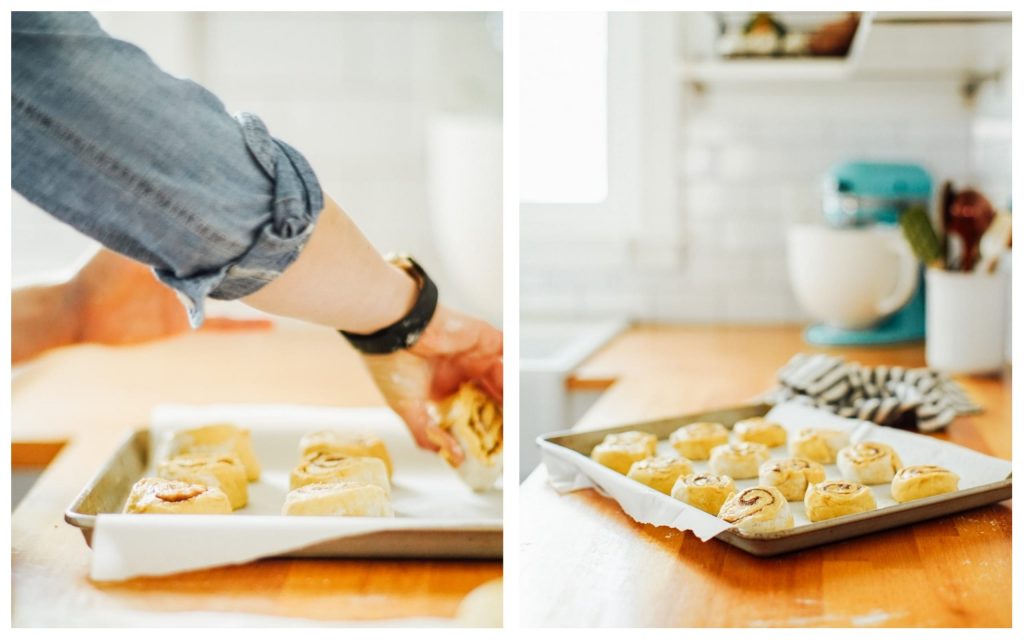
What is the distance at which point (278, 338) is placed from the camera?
1.42 metres

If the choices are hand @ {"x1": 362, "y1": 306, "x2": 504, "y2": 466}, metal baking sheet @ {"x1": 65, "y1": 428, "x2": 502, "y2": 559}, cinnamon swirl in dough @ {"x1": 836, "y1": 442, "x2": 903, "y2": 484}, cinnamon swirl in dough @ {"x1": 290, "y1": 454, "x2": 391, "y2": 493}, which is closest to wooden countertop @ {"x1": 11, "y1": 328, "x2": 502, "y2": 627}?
metal baking sheet @ {"x1": 65, "y1": 428, "x2": 502, "y2": 559}

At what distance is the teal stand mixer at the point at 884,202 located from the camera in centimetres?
172

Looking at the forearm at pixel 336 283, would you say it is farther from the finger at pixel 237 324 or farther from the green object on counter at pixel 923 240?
the green object on counter at pixel 923 240

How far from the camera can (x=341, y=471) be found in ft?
2.70

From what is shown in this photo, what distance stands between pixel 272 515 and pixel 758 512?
1.17 ft

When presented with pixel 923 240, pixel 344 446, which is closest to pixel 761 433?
pixel 344 446

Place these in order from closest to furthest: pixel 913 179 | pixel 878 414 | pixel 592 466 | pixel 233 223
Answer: pixel 233 223 → pixel 592 466 → pixel 878 414 → pixel 913 179

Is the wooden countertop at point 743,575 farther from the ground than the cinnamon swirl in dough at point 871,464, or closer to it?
closer to it

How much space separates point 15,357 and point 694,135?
1.32 meters

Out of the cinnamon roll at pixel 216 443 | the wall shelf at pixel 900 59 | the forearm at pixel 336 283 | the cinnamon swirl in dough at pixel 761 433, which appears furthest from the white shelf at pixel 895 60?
the cinnamon roll at pixel 216 443

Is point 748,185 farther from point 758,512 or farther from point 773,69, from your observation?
point 758,512

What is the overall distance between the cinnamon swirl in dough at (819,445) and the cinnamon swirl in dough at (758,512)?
0.22 meters
